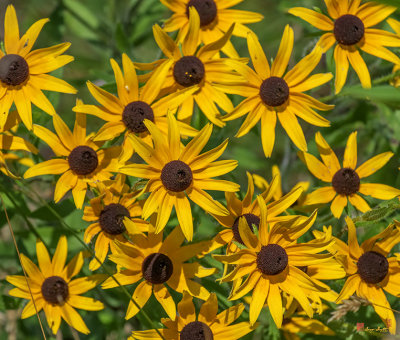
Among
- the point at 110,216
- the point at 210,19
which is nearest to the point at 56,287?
the point at 110,216

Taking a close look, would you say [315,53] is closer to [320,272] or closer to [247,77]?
[247,77]

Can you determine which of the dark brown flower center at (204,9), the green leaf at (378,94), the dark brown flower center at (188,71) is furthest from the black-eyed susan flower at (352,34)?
the dark brown flower center at (188,71)

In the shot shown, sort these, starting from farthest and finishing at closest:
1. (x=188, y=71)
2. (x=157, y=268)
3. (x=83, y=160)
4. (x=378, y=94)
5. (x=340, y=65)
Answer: (x=378, y=94) → (x=340, y=65) → (x=188, y=71) → (x=83, y=160) → (x=157, y=268)

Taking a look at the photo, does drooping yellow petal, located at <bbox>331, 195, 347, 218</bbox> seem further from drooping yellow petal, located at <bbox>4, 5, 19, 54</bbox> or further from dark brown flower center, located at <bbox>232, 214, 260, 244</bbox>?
drooping yellow petal, located at <bbox>4, 5, 19, 54</bbox>

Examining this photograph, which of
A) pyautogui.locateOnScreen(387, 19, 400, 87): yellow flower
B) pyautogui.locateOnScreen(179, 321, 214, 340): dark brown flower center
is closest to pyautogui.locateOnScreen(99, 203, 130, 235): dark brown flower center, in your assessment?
pyautogui.locateOnScreen(179, 321, 214, 340): dark brown flower center

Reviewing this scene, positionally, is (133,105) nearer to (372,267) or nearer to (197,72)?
(197,72)
